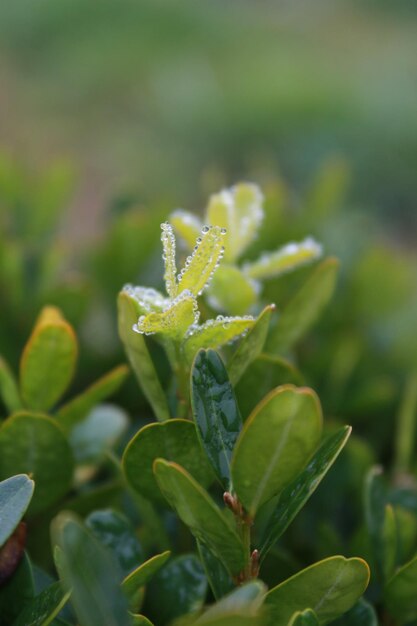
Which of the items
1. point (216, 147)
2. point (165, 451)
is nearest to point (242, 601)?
point (165, 451)

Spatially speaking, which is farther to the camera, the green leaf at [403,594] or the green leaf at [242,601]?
the green leaf at [403,594]

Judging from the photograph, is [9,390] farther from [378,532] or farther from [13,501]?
[378,532]

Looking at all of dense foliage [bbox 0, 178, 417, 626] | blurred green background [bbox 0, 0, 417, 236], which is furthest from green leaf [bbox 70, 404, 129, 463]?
blurred green background [bbox 0, 0, 417, 236]

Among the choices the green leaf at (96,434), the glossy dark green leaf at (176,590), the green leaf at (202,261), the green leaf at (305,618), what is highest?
the green leaf at (202,261)

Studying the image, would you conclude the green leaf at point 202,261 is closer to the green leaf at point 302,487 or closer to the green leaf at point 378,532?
the green leaf at point 302,487

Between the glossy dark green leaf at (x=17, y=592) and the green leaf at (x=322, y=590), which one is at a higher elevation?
the glossy dark green leaf at (x=17, y=592)

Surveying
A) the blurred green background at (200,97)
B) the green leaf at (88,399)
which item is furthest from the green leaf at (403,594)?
the blurred green background at (200,97)
